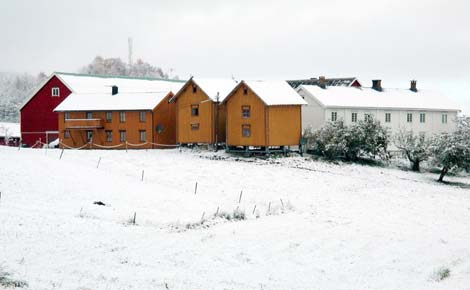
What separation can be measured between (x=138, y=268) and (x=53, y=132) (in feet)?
177

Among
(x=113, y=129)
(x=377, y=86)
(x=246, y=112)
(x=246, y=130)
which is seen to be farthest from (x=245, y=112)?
(x=377, y=86)

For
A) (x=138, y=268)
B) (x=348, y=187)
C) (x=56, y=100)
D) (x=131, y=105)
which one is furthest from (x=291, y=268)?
(x=56, y=100)

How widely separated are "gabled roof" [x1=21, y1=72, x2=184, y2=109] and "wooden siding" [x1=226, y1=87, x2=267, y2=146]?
13.8 m

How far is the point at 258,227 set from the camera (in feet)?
85.2

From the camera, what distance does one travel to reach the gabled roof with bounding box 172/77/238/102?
59219mm

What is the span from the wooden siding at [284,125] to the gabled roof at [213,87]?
18.6 feet

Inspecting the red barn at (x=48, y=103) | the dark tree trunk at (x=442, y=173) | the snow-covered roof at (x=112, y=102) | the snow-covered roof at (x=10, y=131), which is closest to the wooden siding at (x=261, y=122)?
the snow-covered roof at (x=112, y=102)

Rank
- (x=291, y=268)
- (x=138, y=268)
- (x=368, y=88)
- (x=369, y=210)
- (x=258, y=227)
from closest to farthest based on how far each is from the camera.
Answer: (x=138, y=268)
(x=291, y=268)
(x=258, y=227)
(x=369, y=210)
(x=368, y=88)

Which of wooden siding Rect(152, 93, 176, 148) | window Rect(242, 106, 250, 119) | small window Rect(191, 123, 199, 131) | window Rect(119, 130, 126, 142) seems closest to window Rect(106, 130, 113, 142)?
window Rect(119, 130, 126, 142)

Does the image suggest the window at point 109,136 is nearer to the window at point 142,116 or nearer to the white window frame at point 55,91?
the window at point 142,116

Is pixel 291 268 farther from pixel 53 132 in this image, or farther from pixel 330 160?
pixel 53 132

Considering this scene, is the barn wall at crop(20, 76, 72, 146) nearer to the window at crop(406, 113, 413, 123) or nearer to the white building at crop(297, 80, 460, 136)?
the white building at crop(297, 80, 460, 136)

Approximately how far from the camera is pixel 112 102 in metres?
64.2

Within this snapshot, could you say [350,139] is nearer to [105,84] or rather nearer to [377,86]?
[377,86]
